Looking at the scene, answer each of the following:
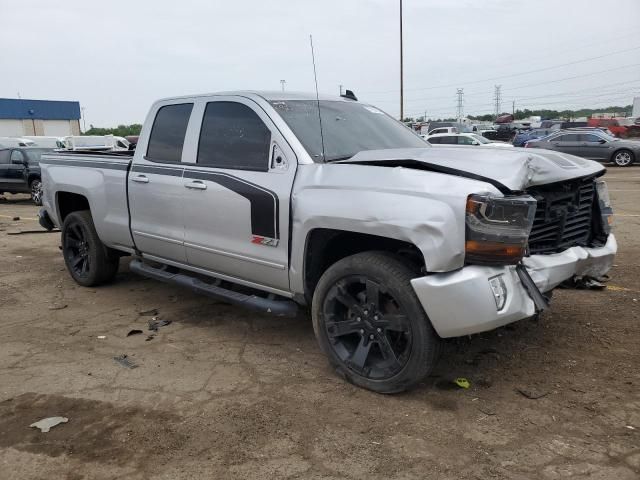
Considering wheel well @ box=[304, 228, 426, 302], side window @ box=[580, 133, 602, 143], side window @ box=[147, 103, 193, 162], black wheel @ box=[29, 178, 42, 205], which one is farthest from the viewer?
side window @ box=[580, 133, 602, 143]

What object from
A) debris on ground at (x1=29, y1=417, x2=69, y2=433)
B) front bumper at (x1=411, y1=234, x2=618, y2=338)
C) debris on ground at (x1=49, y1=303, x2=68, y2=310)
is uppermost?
front bumper at (x1=411, y1=234, x2=618, y2=338)

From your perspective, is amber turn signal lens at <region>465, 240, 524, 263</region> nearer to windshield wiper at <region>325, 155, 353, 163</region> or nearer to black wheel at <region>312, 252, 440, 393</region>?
black wheel at <region>312, 252, 440, 393</region>

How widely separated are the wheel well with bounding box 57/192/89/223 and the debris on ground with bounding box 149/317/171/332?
6.14 feet

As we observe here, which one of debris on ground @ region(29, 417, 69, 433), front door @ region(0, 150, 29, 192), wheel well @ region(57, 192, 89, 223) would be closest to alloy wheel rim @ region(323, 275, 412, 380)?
debris on ground @ region(29, 417, 69, 433)

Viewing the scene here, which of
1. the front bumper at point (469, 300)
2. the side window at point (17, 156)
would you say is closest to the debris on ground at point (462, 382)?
the front bumper at point (469, 300)

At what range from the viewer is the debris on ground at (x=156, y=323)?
4.72 metres

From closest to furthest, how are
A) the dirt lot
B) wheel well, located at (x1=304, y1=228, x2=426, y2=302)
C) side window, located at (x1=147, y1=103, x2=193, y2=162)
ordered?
the dirt lot, wheel well, located at (x1=304, y1=228, x2=426, y2=302), side window, located at (x1=147, y1=103, x2=193, y2=162)

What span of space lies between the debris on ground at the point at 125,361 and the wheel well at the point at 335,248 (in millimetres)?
1361

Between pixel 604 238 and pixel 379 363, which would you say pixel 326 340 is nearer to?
pixel 379 363

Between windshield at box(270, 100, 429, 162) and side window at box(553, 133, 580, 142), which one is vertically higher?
windshield at box(270, 100, 429, 162)

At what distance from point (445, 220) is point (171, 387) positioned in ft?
6.71

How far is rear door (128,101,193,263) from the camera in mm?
4555

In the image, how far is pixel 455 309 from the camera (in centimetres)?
296

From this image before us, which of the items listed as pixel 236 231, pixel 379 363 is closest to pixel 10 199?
pixel 236 231
